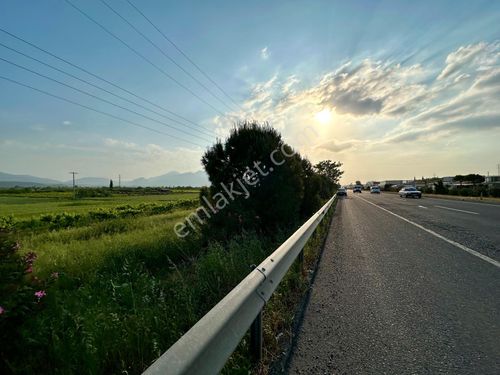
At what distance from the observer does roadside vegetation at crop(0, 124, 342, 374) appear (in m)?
2.37

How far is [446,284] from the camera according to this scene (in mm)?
4453

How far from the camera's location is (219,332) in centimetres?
175

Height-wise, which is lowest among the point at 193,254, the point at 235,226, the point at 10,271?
the point at 193,254

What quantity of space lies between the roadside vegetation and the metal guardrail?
473 mm

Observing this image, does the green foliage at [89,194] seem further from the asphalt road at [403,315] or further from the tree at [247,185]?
the asphalt road at [403,315]

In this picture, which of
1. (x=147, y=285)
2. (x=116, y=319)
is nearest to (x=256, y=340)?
(x=116, y=319)

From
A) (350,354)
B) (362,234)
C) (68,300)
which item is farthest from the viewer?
(362,234)

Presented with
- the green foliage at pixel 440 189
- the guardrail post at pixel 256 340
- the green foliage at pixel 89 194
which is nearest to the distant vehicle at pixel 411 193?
the green foliage at pixel 440 189

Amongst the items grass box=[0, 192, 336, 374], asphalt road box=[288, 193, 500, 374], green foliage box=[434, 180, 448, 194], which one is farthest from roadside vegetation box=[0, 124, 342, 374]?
green foliage box=[434, 180, 448, 194]

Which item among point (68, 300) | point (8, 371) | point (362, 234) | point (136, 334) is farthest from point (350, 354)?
point (362, 234)

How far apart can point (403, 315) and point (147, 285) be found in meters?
3.48

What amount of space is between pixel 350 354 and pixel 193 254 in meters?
5.77

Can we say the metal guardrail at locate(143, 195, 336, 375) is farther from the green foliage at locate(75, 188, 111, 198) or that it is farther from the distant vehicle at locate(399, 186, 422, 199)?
the green foliage at locate(75, 188, 111, 198)

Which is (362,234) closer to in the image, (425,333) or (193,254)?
(193,254)
